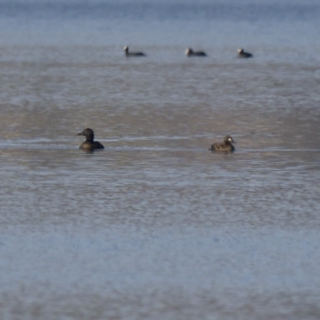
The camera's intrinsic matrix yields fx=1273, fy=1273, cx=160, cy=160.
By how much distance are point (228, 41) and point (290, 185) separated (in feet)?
153

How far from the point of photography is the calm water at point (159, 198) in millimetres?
12797

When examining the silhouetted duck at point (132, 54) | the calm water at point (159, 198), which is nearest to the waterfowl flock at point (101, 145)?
the calm water at point (159, 198)

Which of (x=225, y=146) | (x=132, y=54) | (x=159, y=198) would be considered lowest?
(x=159, y=198)

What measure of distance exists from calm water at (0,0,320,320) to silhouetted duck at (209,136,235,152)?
0.51 feet

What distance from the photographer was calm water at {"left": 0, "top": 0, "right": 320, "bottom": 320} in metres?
12.8

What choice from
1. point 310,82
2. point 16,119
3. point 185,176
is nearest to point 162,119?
point 16,119

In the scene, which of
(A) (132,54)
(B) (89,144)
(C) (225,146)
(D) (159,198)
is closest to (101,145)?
(B) (89,144)

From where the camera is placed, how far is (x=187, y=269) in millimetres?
13805

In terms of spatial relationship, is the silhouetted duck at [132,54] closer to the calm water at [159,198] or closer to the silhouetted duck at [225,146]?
the calm water at [159,198]

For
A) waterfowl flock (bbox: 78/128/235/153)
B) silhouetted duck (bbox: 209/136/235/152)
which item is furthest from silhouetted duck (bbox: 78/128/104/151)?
silhouetted duck (bbox: 209/136/235/152)

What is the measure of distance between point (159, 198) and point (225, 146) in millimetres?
4973

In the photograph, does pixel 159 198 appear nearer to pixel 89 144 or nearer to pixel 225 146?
pixel 225 146

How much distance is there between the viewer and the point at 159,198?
18062 mm

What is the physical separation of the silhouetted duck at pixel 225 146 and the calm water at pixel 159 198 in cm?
16
